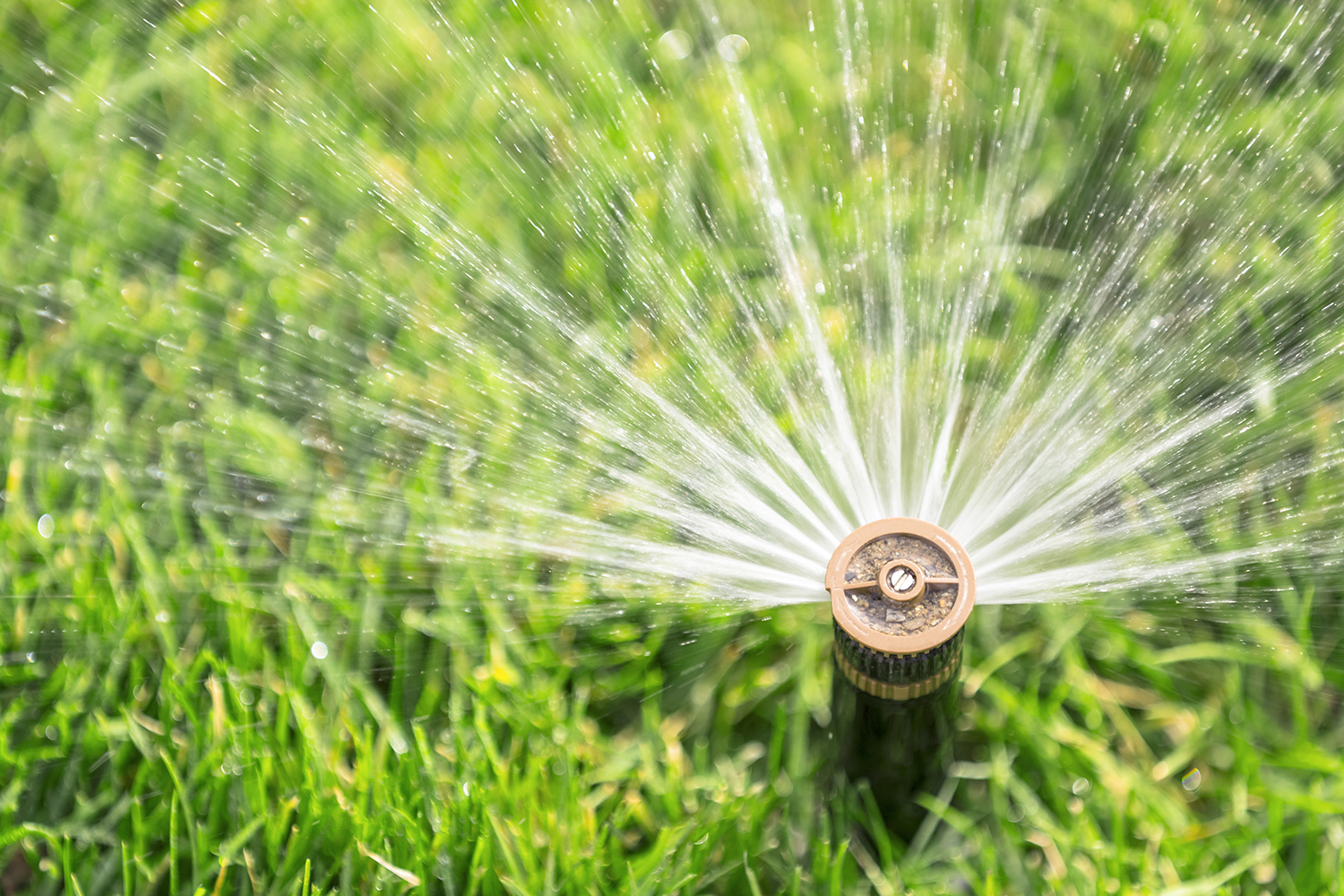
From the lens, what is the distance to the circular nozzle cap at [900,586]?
4.44 ft

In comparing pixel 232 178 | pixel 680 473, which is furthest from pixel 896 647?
pixel 232 178

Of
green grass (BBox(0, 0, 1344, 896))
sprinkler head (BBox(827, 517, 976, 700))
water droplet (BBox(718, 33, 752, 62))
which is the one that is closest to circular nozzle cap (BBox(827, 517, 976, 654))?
sprinkler head (BBox(827, 517, 976, 700))

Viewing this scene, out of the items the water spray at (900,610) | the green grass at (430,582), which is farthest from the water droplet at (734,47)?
the water spray at (900,610)

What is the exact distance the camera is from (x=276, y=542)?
2178mm

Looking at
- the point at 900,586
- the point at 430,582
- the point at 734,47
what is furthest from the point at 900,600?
the point at 734,47

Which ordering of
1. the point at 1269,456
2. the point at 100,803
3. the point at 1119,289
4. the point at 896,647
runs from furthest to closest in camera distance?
1. the point at 1119,289
2. the point at 1269,456
3. the point at 100,803
4. the point at 896,647

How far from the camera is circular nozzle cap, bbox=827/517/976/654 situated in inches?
53.3

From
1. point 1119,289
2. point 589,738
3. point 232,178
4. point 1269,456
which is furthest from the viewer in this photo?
point 232,178

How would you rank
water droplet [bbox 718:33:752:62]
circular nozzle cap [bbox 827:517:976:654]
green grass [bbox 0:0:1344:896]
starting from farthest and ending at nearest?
water droplet [bbox 718:33:752:62]
green grass [bbox 0:0:1344:896]
circular nozzle cap [bbox 827:517:976:654]

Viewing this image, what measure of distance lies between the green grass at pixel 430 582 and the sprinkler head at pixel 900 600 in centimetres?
50

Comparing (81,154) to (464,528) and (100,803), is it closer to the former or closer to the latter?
(464,528)

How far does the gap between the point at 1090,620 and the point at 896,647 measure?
2.96ft

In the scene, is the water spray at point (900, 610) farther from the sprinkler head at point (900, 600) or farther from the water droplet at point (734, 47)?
the water droplet at point (734, 47)

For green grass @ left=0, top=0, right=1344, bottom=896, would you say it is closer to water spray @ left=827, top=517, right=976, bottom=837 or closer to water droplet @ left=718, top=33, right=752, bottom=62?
water droplet @ left=718, top=33, right=752, bottom=62
